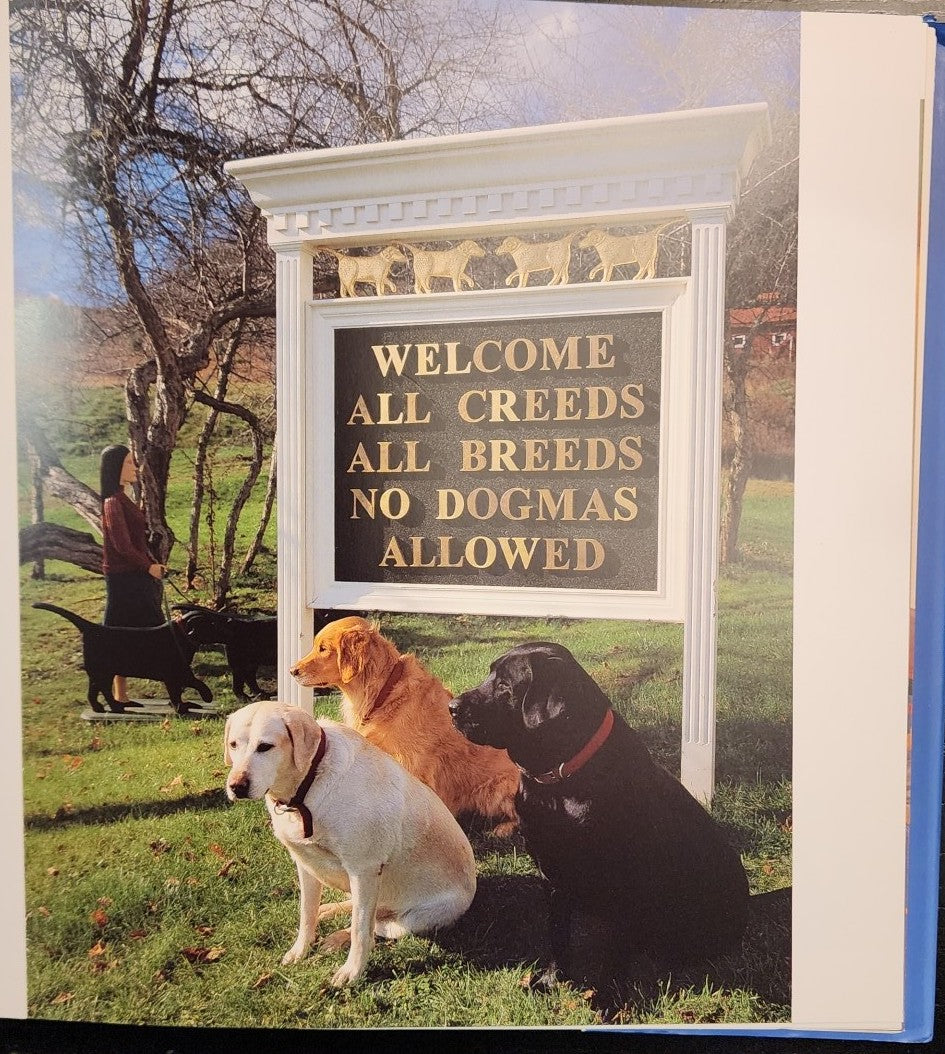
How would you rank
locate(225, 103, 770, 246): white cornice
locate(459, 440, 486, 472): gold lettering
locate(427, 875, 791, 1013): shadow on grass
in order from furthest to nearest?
locate(459, 440, 486, 472): gold lettering
locate(427, 875, 791, 1013): shadow on grass
locate(225, 103, 770, 246): white cornice

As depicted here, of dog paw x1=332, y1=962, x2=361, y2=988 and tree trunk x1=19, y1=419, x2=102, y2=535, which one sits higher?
tree trunk x1=19, y1=419, x2=102, y2=535

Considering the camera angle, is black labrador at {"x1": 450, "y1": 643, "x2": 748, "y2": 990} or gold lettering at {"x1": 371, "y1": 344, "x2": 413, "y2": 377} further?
gold lettering at {"x1": 371, "y1": 344, "x2": 413, "y2": 377}

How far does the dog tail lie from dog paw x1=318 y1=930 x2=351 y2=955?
4.59ft

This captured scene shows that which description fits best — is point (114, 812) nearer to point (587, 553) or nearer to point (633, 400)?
point (587, 553)

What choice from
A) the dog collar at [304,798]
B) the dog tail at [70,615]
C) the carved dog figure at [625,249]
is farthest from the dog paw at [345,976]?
the carved dog figure at [625,249]

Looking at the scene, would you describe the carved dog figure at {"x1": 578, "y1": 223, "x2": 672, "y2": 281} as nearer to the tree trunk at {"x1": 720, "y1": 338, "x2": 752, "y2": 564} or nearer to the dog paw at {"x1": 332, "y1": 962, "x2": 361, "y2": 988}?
the tree trunk at {"x1": 720, "y1": 338, "x2": 752, "y2": 564}

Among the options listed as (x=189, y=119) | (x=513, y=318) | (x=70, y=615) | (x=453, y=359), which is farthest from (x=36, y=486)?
(x=513, y=318)

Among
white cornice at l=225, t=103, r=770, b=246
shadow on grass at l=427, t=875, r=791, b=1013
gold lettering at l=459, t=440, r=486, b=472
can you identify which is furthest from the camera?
gold lettering at l=459, t=440, r=486, b=472

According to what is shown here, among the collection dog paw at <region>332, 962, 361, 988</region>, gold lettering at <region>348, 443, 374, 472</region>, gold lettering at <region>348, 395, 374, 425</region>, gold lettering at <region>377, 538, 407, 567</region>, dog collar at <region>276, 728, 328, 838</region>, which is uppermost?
gold lettering at <region>348, 395, 374, 425</region>

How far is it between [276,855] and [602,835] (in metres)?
1.14

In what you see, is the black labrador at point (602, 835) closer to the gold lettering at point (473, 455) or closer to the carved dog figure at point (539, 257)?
the gold lettering at point (473, 455)

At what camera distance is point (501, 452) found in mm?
2555

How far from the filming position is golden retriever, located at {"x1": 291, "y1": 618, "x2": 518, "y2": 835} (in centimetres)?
257

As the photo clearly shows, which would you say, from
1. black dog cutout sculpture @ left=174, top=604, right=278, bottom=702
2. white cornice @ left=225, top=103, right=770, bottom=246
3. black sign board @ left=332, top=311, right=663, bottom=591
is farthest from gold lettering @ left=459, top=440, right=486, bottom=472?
black dog cutout sculpture @ left=174, top=604, right=278, bottom=702
